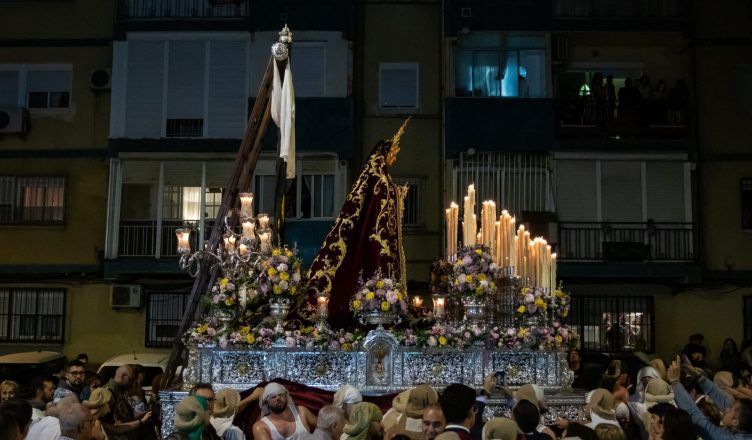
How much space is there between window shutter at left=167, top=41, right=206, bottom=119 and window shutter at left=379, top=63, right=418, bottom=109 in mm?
4463

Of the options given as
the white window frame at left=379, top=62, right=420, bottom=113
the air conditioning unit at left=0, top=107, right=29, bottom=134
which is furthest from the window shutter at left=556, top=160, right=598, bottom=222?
the air conditioning unit at left=0, top=107, right=29, bottom=134

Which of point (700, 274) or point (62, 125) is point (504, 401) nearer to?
point (700, 274)

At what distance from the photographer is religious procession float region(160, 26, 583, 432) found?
507 inches

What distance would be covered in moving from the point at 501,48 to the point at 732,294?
8179 mm

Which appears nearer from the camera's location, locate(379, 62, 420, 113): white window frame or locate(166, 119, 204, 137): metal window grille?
locate(166, 119, 204, 137): metal window grille

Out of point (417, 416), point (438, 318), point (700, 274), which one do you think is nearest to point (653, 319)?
point (700, 274)

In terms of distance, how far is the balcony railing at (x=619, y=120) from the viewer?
80.5 ft

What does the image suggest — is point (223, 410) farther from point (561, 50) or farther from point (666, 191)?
point (561, 50)

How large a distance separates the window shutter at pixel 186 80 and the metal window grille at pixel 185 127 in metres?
0.15

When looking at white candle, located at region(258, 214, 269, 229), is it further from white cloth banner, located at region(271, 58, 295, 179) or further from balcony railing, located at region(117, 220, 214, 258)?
balcony railing, located at region(117, 220, 214, 258)

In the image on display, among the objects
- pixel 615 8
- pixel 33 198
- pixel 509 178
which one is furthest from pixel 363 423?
pixel 615 8

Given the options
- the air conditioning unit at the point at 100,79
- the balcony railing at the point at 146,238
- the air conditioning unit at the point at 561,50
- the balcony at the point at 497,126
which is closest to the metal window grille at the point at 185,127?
the air conditioning unit at the point at 100,79

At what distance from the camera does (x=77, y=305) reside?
24969 mm

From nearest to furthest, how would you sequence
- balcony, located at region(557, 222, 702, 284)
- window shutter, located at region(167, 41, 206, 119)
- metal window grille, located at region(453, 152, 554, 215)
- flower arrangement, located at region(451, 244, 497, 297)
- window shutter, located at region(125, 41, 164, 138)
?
flower arrangement, located at region(451, 244, 497, 297)
balcony, located at region(557, 222, 702, 284)
metal window grille, located at region(453, 152, 554, 215)
window shutter, located at region(125, 41, 164, 138)
window shutter, located at region(167, 41, 206, 119)
